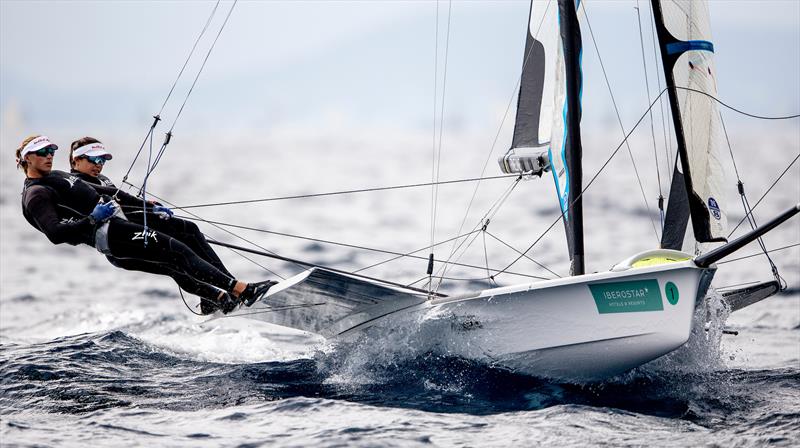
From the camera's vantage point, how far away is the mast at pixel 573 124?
6508 mm

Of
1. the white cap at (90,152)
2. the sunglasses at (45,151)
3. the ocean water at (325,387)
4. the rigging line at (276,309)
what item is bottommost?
the ocean water at (325,387)

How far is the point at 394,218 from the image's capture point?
64.8 ft

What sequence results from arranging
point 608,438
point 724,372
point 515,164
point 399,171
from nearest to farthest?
point 608,438, point 724,372, point 515,164, point 399,171

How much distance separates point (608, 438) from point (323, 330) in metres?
2.50

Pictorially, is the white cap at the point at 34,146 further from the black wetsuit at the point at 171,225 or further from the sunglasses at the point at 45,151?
the black wetsuit at the point at 171,225

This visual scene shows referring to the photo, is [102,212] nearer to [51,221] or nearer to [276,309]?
[51,221]

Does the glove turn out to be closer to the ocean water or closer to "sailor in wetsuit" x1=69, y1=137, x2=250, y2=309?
"sailor in wetsuit" x1=69, y1=137, x2=250, y2=309

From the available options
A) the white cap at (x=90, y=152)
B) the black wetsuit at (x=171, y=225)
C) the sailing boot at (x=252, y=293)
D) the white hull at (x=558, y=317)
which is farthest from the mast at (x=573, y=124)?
the white cap at (x=90, y=152)

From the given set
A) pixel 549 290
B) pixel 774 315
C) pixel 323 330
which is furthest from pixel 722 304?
pixel 774 315

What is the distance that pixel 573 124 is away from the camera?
6539mm

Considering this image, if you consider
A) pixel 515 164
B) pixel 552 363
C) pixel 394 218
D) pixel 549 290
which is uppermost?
pixel 394 218

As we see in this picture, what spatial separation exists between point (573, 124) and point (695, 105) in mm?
835

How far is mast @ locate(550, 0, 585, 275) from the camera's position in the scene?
6508 mm

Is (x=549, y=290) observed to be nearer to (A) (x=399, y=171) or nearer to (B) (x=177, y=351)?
(B) (x=177, y=351)
